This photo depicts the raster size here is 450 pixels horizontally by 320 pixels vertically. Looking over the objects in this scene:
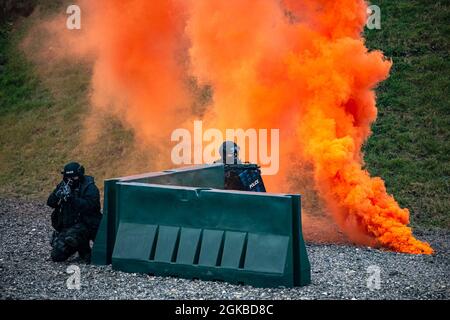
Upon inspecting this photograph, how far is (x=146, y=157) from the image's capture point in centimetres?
2269

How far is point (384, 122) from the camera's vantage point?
22469 mm

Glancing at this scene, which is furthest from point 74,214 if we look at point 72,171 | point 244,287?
point 244,287

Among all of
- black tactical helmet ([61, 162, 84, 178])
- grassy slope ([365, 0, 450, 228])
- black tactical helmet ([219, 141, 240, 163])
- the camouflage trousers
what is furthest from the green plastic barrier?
grassy slope ([365, 0, 450, 228])

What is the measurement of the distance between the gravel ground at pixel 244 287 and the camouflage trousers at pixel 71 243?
150 millimetres

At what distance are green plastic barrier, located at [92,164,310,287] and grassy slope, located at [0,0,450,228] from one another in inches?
288

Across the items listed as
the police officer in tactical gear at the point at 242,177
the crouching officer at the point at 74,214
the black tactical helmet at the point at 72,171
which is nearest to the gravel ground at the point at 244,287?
the crouching officer at the point at 74,214

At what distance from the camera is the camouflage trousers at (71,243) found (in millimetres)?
11914

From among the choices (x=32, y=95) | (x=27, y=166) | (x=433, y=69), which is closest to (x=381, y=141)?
(x=433, y=69)

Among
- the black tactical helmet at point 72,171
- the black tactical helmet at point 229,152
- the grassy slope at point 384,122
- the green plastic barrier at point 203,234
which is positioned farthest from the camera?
the grassy slope at point 384,122

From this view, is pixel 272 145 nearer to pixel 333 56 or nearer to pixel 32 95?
pixel 333 56

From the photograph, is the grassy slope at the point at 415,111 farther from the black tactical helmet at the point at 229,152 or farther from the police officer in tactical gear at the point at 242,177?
the black tactical helmet at the point at 229,152

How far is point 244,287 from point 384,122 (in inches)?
523

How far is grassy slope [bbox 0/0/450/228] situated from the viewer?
1975 cm

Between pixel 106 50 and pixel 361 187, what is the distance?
8738 millimetres
